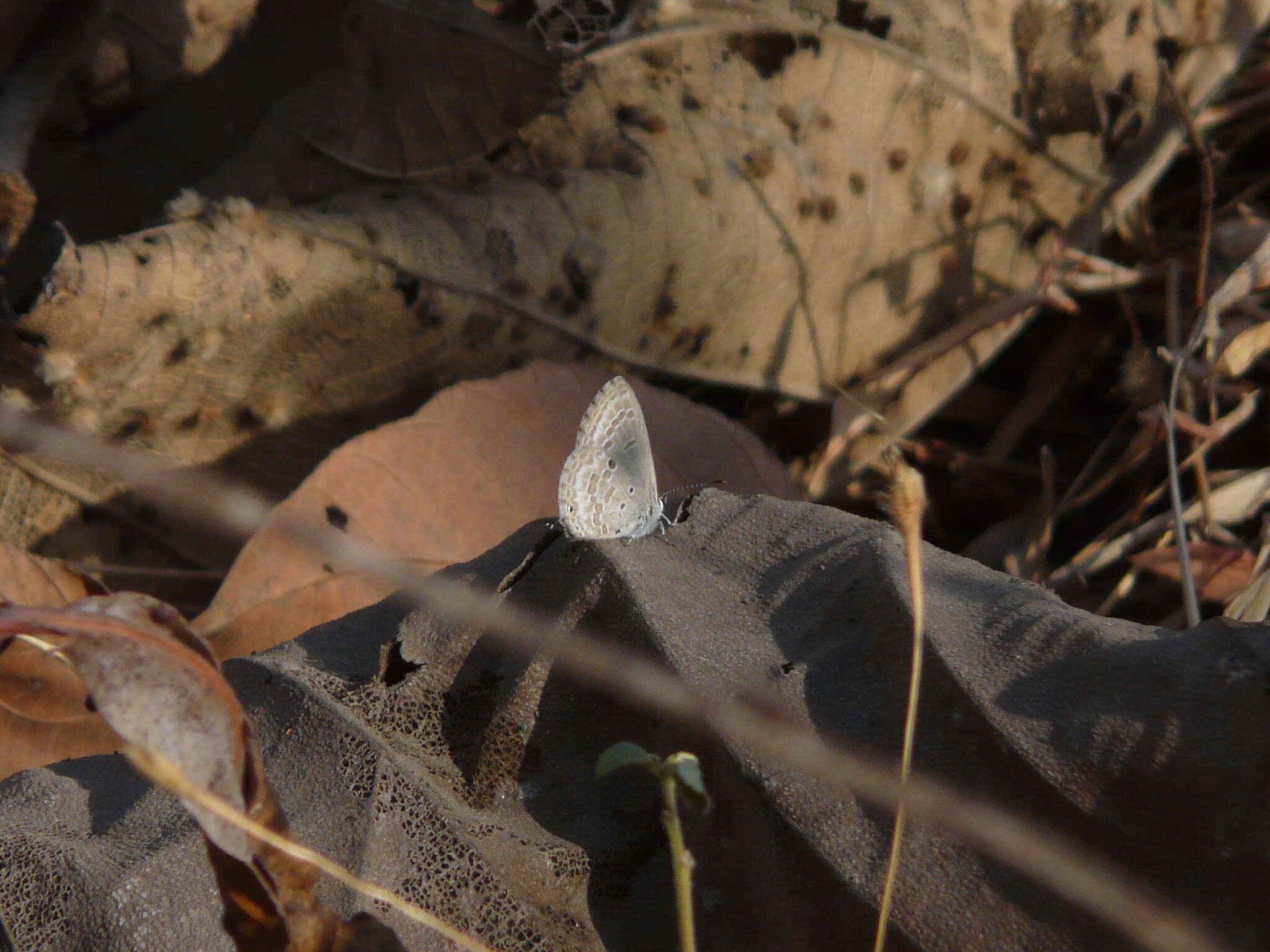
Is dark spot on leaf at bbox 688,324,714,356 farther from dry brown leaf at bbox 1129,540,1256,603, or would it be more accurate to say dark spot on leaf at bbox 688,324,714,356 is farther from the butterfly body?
dry brown leaf at bbox 1129,540,1256,603

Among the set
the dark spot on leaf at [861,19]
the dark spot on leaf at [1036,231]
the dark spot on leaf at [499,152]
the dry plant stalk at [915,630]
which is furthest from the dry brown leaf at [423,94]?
the dry plant stalk at [915,630]

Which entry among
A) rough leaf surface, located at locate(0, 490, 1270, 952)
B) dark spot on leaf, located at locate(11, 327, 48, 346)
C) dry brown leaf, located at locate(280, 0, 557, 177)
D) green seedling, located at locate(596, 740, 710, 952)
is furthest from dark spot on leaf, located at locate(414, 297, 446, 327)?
green seedling, located at locate(596, 740, 710, 952)

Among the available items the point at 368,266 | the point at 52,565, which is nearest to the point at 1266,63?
the point at 368,266

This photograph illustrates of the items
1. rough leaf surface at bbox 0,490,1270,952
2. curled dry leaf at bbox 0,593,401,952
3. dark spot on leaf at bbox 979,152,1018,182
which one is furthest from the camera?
dark spot on leaf at bbox 979,152,1018,182

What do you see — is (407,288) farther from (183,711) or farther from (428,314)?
(183,711)

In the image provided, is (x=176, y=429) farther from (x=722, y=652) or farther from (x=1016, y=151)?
(x=1016, y=151)

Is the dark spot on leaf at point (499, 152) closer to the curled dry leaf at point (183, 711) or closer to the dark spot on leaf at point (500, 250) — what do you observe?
the dark spot on leaf at point (500, 250)

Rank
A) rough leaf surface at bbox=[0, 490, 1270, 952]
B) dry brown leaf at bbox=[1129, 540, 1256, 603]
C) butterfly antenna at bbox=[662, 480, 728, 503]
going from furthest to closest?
1. butterfly antenna at bbox=[662, 480, 728, 503]
2. dry brown leaf at bbox=[1129, 540, 1256, 603]
3. rough leaf surface at bbox=[0, 490, 1270, 952]
